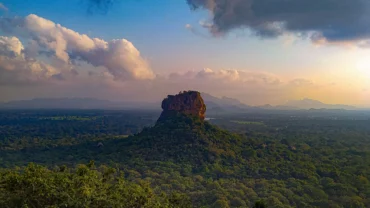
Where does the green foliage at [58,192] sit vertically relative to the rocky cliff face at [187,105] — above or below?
below

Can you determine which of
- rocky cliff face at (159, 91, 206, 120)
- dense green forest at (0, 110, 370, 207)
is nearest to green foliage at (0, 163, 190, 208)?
dense green forest at (0, 110, 370, 207)

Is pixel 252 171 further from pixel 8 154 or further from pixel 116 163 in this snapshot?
pixel 8 154

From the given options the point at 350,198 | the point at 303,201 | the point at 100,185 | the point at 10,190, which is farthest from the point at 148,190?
the point at 350,198

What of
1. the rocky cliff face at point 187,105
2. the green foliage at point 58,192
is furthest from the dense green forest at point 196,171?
the rocky cliff face at point 187,105

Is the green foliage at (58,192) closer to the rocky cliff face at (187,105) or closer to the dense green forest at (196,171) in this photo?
the dense green forest at (196,171)

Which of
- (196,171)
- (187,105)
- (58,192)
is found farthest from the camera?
(187,105)

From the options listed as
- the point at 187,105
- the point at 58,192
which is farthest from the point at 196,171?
the point at 58,192

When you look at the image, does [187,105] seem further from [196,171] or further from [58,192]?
[58,192]

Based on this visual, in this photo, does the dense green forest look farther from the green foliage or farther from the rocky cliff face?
the rocky cliff face
